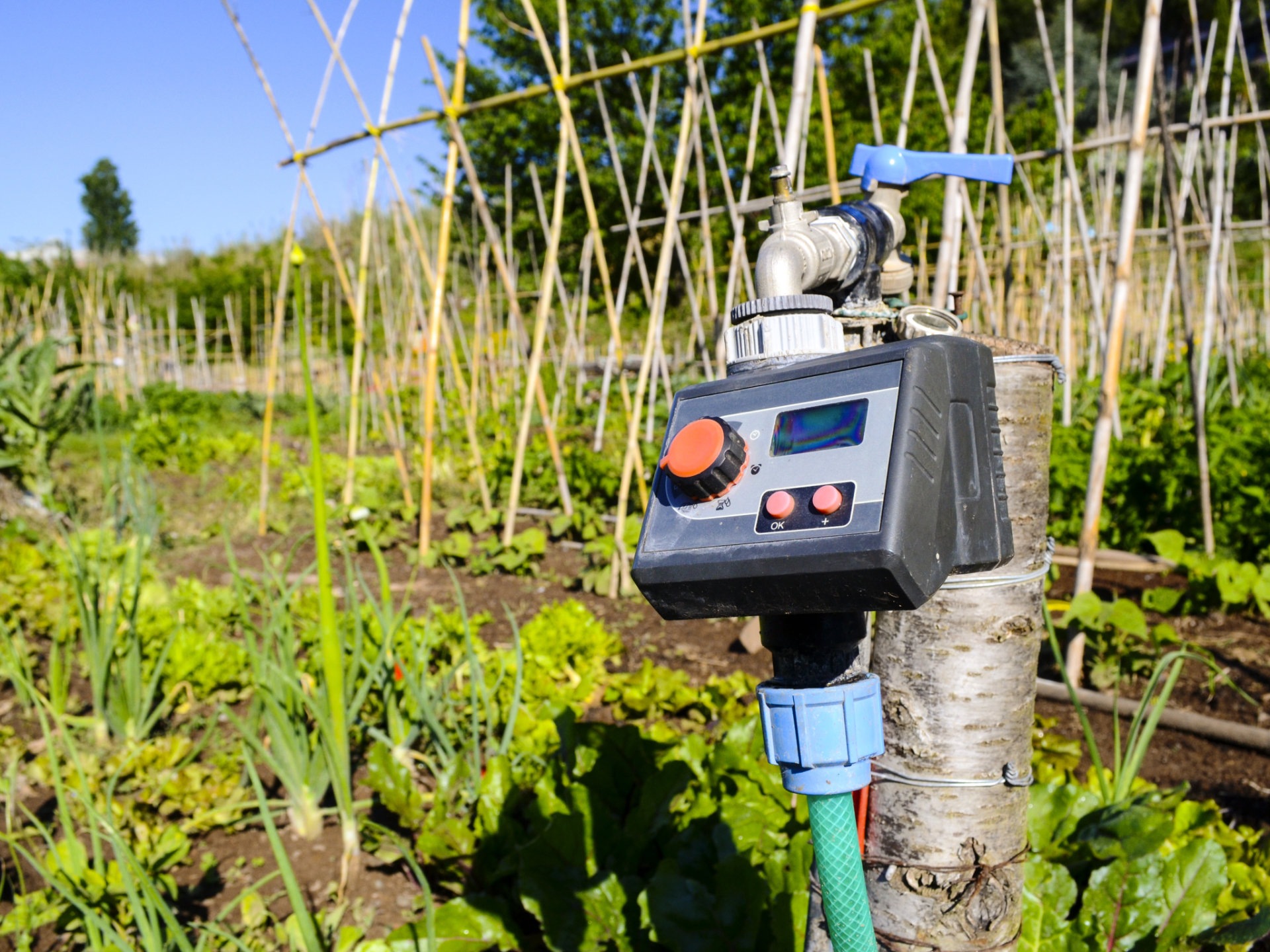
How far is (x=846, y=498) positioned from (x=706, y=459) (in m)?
0.10

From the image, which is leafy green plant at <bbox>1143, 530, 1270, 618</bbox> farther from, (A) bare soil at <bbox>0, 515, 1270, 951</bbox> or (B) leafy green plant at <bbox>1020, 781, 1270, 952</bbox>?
(B) leafy green plant at <bbox>1020, 781, 1270, 952</bbox>

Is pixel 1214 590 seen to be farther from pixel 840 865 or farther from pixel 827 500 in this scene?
pixel 827 500

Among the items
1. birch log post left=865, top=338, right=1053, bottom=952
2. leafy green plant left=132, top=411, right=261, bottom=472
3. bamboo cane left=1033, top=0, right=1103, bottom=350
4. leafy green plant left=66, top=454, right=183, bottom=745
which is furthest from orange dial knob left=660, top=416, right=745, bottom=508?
leafy green plant left=132, top=411, right=261, bottom=472

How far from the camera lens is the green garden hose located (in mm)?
659

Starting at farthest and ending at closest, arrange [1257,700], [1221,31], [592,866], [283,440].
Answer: [1221,31]
[283,440]
[1257,700]
[592,866]

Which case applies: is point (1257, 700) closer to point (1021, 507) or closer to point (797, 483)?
point (1021, 507)

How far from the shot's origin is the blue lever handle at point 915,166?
89 centimetres

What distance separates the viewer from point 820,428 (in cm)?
60

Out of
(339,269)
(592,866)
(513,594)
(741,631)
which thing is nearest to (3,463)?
(339,269)

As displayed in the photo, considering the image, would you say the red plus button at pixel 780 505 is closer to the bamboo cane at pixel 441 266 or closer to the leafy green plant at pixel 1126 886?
the leafy green plant at pixel 1126 886

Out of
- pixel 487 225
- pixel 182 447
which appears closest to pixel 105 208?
pixel 182 447

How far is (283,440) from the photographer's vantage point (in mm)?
9922

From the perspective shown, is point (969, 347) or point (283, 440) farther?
point (283, 440)

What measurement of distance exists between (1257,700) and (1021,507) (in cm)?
212
